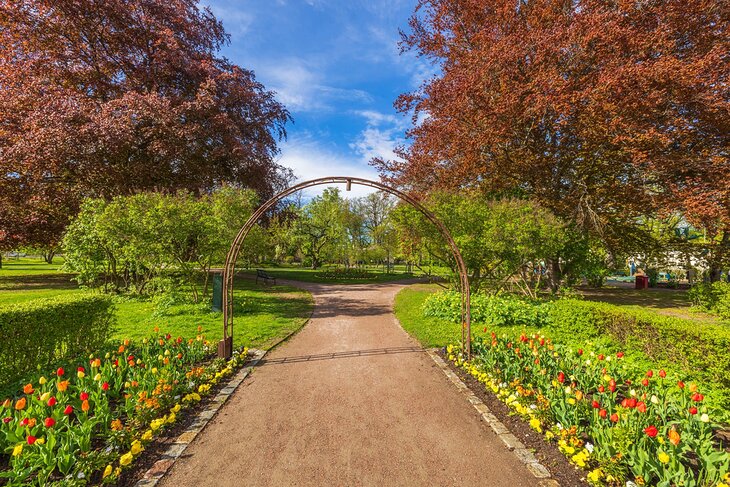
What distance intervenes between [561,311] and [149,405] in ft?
24.4

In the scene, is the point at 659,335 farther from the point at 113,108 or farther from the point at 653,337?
the point at 113,108

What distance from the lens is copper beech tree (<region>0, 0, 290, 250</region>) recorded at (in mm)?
10227

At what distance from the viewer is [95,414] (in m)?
3.21

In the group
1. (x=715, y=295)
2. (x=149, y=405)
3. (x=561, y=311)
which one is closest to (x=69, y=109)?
(x=149, y=405)

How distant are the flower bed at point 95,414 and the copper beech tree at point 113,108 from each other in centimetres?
958

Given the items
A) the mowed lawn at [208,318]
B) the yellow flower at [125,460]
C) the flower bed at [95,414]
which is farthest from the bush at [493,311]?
the yellow flower at [125,460]

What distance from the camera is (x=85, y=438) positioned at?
2715 mm

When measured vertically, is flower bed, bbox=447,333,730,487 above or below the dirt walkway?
above

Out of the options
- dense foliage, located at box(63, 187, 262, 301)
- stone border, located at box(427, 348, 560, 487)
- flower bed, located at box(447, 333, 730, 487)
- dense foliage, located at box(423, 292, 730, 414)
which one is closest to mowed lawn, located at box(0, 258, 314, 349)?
dense foliage, located at box(63, 187, 262, 301)

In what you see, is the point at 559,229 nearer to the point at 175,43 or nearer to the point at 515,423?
the point at 515,423

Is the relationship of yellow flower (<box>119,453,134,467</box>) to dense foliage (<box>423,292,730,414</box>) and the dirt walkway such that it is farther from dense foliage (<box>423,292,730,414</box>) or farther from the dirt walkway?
dense foliage (<box>423,292,730,414</box>)

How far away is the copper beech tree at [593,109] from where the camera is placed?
8914mm

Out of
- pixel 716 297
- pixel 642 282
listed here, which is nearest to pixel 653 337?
pixel 716 297

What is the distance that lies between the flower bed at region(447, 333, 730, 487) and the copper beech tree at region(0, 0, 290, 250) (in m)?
12.9
